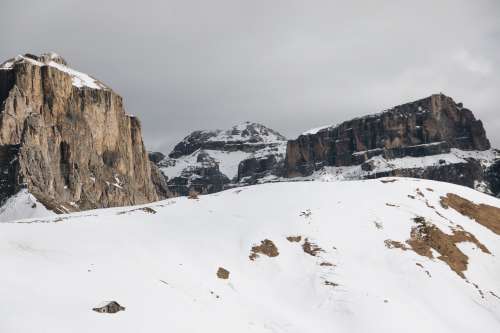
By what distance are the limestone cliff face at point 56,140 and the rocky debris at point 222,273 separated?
3472 inches

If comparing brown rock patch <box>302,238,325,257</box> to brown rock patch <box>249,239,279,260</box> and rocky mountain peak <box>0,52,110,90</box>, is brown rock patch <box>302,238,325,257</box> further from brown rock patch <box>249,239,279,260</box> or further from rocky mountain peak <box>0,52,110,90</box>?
rocky mountain peak <box>0,52,110,90</box>

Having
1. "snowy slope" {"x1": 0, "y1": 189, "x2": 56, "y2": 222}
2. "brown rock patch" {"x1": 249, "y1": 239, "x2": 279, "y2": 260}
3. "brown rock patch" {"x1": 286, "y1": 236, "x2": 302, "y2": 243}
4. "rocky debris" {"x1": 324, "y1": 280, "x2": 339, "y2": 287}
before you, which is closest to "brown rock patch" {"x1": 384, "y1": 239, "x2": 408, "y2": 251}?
"brown rock patch" {"x1": 286, "y1": 236, "x2": 302, "y2": 243}

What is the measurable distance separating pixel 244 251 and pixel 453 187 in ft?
102

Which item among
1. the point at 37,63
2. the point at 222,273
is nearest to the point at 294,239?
the point at 222,273

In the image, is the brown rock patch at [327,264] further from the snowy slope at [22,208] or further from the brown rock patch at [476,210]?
the snowy slope at [22,208]

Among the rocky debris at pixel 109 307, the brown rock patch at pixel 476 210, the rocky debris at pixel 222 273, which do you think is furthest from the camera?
the brown rock patch at pixel 476 210

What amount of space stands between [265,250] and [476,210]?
26.2 m

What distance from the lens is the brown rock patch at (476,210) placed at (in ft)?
183

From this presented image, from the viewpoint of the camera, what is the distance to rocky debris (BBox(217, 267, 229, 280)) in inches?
1512

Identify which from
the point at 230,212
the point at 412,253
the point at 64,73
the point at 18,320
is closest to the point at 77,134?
the point at 64,73

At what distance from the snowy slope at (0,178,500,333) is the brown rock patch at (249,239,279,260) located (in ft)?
1.47

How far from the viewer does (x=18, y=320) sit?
24.2 m

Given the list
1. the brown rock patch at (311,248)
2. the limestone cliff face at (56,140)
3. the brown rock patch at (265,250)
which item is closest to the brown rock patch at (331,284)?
the brown rock patch at (311,248)

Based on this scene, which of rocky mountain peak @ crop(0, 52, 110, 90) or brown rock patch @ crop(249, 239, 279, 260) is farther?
rocky mountain peak @ crop(0, 52, 110, 90)
